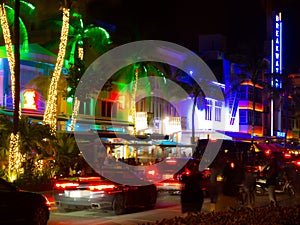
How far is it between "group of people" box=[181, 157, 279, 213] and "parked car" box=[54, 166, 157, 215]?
96.4 inches


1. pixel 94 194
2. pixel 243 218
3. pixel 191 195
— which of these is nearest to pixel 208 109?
pixel 94 194

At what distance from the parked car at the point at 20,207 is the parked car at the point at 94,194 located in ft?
7.93

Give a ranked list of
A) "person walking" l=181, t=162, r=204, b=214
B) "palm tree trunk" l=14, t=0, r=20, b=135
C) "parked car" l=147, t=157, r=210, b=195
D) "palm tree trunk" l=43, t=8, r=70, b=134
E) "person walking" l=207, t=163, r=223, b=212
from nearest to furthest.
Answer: "person walking" l=181, t=162, r=204, b=214 → "person walking" l=207, t=163, r=223, b=212 → "parked car" l=147, t=157, r=210, b=195 → "palm tree trunk" l=14, t=0, r=20, b=135 → "palm tree trunk" l=43, t=8, r=70, b=134

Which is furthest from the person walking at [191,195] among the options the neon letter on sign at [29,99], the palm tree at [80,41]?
the palm tree at [80,41]

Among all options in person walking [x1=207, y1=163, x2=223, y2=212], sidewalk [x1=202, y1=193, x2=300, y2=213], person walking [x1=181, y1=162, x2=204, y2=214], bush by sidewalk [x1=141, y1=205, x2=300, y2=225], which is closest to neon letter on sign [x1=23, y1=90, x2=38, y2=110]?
sidewalk [x1=202, y1=193, x2=300, y2=213]

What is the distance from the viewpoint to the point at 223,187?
14250mm

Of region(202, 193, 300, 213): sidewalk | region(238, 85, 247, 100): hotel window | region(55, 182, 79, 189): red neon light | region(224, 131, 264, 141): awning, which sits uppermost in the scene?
region(238, 85, 247, 100): hotel window

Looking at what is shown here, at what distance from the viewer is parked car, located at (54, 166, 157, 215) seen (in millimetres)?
16156

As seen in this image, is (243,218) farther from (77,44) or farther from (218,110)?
(218,110)

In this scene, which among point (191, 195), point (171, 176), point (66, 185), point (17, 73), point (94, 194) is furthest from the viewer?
point (17, 73)

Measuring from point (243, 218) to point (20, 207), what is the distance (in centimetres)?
545

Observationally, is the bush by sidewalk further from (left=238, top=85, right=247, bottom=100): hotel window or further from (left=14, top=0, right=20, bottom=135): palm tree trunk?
(left=238, top=85, right=247, bottom=100): hotel window

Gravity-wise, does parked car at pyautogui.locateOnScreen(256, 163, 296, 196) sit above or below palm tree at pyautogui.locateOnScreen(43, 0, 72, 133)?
below

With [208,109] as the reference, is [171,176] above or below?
below
